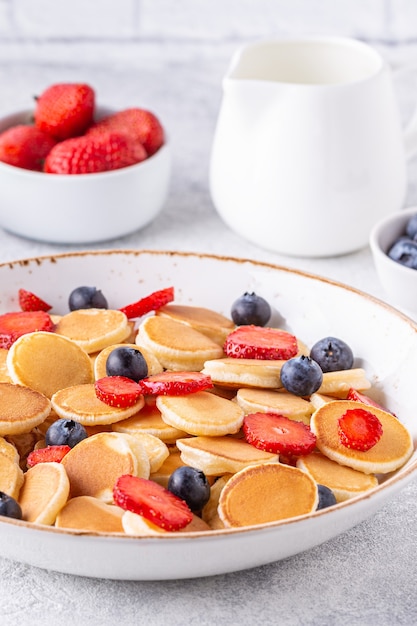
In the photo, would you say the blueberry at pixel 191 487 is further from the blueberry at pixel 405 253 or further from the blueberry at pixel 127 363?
the blueberry at pixel 405 253

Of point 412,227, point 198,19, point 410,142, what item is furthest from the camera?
point 198,19

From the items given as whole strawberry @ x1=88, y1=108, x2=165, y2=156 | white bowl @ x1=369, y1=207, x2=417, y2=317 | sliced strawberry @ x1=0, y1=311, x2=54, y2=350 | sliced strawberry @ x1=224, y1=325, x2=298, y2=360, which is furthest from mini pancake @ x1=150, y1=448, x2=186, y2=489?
whole strawberry @ x1=88, y1=108, x2=165, y2=156

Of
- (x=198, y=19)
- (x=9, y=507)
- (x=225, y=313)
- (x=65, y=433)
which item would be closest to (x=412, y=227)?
(x=225, y=313)

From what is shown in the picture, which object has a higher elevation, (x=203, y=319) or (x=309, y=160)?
(x=309, y=160)

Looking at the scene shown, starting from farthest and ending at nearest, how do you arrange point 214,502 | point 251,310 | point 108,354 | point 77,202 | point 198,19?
point 198,19
point 77,202
point 251,310
point 108,354
point 214,502

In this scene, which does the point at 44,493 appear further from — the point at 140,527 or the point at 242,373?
the point at 242,373

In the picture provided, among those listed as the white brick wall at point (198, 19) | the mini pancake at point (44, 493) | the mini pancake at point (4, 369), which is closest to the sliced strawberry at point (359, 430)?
the mini pancake at point (44, 493)
